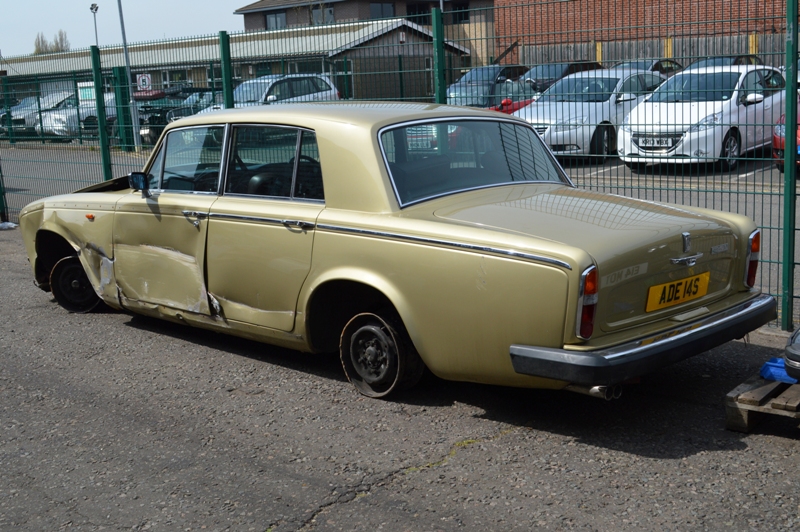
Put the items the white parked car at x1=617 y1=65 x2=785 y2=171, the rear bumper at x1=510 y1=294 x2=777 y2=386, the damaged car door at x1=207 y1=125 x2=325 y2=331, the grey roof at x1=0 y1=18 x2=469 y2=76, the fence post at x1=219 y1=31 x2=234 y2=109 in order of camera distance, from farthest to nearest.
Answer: the fence post at x1=219 y1=31 x2=234 y2=109 → the grey roof at x1=0 y1=18 x2=469 y2=76 → the white parked car at x1=617 y1=65 x2=785 y2=171 → the damaged car door at x1=207 y1=125 x2=325 y2=331 → the rear bumper at x1=510 y1=294 x2=777 y2=386

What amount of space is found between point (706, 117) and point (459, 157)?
2.17 m

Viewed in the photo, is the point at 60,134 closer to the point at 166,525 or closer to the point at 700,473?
the point at 166,525

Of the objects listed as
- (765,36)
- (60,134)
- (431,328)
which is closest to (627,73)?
(765,36)

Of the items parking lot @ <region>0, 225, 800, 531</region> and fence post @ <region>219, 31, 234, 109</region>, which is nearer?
parking lot @ <region>0, 225, 800, 531</region>

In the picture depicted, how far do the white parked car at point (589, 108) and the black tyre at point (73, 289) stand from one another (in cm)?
377

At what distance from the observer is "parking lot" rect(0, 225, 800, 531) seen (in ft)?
11.7

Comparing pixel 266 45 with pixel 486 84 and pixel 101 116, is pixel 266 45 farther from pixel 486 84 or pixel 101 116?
pixel 486 84

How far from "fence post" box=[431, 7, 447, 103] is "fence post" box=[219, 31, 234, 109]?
284 cm

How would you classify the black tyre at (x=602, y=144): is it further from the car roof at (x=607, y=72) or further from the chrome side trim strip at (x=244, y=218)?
the chrome side trim strip at (x=244, y=218)

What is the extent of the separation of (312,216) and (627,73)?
2.85m

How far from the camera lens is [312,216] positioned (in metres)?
4.91

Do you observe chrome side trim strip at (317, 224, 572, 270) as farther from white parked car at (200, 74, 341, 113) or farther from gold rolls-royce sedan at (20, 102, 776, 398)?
white parked car at (200, 74, 341, 113)

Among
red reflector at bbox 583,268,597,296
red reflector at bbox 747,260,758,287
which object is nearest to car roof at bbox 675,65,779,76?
red reflector at bbox 747,260,758,287

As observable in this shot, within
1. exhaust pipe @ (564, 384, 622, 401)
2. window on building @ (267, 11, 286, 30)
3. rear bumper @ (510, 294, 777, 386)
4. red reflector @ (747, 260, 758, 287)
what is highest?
window on building @ (267, 11, 286, 30)
